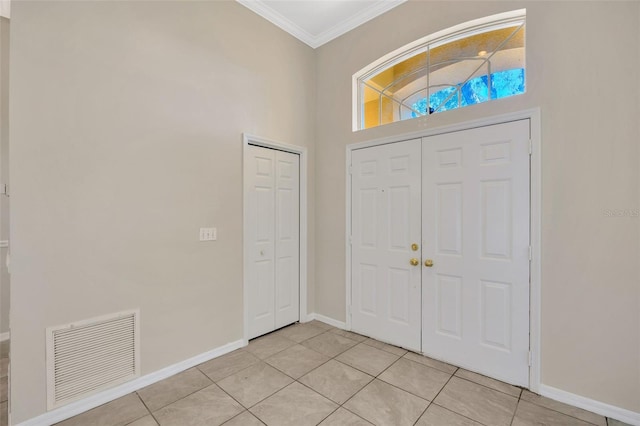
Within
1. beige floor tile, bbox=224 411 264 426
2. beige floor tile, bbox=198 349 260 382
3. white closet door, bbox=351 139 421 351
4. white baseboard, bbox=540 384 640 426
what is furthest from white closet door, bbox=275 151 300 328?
white baseboard, bbox=540 384 640 426

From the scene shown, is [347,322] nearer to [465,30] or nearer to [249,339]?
[249,339]

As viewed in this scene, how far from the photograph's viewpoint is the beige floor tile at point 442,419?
1.79 m

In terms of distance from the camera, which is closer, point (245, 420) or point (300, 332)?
point (245, 420)

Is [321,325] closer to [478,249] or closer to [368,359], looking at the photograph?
[368,359]

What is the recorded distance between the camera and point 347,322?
3.25 meters

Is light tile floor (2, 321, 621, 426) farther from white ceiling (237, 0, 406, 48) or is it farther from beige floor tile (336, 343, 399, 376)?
white ceiling (237, 0, 406, 48)

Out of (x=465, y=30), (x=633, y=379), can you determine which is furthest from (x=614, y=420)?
(x=465, y=30)

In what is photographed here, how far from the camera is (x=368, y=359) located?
2.60m

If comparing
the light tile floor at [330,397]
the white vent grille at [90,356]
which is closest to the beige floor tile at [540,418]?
the light tile floor at [330,397]

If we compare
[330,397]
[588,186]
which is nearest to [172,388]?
[330,397]

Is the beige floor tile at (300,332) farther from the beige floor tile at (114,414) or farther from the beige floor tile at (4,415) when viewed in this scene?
the beige floor tile at (4,415)

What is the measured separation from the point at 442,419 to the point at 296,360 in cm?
129

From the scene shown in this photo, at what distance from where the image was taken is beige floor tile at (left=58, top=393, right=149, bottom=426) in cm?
179

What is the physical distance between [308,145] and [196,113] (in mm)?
1441
